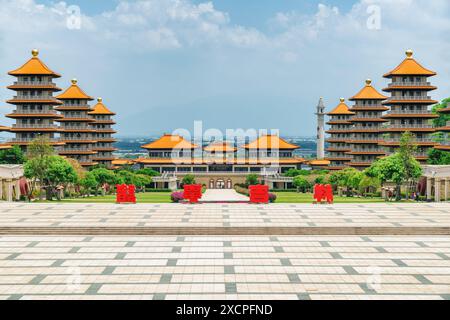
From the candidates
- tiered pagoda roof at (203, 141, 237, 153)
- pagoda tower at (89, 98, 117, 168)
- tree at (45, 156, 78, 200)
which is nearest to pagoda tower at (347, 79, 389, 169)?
tiered pagoda roof at (203, 141, 237, 153)

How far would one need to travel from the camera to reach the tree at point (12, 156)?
72125 mm

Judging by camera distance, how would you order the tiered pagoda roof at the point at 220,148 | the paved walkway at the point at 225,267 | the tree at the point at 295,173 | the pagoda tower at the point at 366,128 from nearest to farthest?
the paved walkway at the point at 225,267, the pagoda tower at the point at 366,128, the tree at the point at 295,173, the tiered pagoda roof at the point at 220,148

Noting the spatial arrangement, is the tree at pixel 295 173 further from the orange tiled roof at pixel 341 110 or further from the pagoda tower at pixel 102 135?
the pagoda tower at pixel 102 135

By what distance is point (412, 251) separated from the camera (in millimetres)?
31766

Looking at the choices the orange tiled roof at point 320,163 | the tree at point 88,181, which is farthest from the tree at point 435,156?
the tree at point 88,181

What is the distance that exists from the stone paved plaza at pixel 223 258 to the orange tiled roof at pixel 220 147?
61539 millimetres

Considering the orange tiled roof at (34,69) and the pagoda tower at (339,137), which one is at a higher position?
the orange tiled roof at (34,69)

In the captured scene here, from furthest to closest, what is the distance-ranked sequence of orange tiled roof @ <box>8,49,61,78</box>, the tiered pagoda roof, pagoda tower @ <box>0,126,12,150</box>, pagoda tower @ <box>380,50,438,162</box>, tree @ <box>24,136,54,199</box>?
1. the tiered pagoda roof
2. orange tiled roof @ <box>8,49,61,78</box>
3. pagoda tower @ <box>380,50,438,162</box>
4. pagoda tower @ <box>0,126,12,150</box>
5. tree @ <box>24,136,54,199</box>

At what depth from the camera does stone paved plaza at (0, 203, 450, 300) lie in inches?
932

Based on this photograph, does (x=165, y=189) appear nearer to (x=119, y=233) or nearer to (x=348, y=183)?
(x=348, y=183)

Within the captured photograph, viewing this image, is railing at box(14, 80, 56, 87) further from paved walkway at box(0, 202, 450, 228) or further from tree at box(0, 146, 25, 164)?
paved walkway at box(0, 202, 450, 228)

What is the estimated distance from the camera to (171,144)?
103375mm

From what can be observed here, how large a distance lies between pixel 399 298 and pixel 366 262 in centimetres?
650

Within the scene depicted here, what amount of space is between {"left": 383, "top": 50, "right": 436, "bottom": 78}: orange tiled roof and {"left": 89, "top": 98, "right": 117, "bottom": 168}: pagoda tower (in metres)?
46.6
